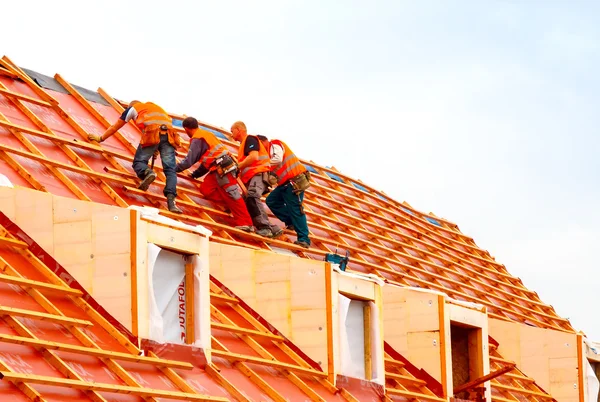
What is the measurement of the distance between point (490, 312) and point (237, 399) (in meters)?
11.8

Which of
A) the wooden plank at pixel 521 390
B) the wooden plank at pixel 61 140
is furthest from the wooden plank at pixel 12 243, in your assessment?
the wooden plank at pixel 521 390

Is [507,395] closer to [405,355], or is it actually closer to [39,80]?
[405,355]

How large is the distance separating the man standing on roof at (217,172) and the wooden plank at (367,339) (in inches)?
92.2

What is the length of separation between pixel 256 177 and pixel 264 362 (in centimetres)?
459

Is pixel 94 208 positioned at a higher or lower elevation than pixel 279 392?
higher

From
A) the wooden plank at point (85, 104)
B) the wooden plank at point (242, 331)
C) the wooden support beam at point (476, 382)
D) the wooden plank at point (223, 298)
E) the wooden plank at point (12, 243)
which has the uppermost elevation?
the wooden plank at point (85, 104)

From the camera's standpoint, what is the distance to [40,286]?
39.7 ft

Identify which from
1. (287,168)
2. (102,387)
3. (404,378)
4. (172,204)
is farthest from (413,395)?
(102,387)

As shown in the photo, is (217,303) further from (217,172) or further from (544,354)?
(544,354)

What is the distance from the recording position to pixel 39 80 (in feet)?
60.2

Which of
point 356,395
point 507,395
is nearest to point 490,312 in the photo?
point 507,395

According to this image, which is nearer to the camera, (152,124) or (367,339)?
(367,339)

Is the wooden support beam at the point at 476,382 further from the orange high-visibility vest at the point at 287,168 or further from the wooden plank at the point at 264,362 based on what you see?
the wooden plank at the point at 264,362

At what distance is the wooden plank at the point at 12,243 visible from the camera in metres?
12.6
